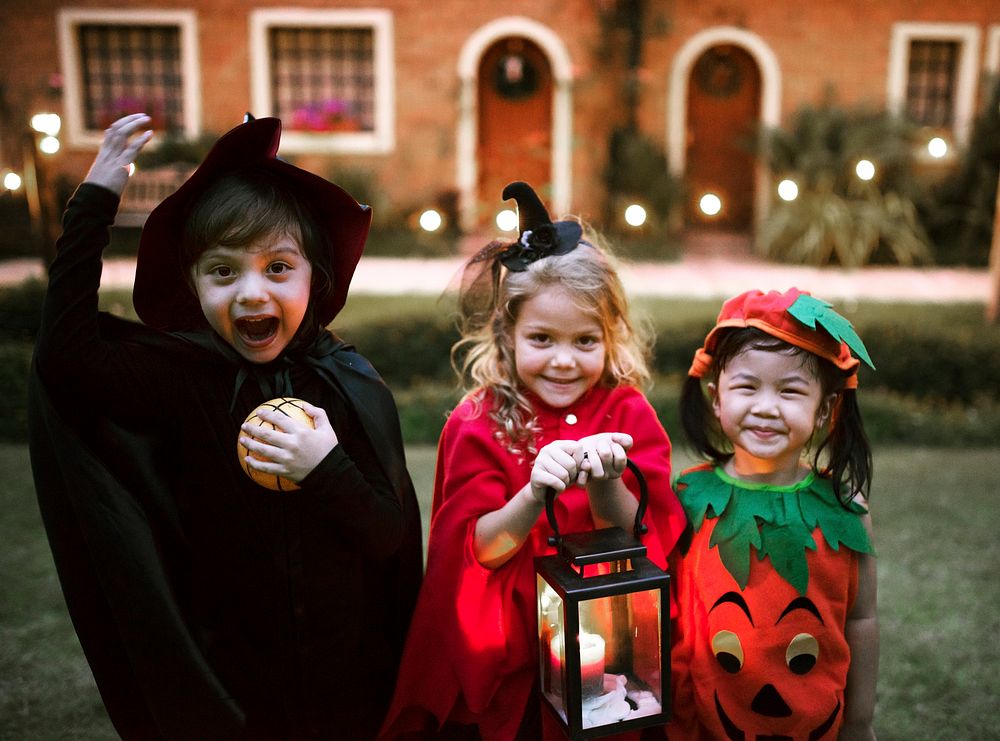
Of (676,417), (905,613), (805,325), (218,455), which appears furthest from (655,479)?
(676,417)

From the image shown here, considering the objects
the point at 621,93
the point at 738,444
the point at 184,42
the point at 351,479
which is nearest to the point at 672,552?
the point at 738,444

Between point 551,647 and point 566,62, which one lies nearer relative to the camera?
point 551,647

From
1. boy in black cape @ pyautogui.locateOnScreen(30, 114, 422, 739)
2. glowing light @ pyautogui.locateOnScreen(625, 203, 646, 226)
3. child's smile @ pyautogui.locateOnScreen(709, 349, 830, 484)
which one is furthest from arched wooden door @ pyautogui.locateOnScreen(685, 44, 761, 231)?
boy in black cape @ pyautogui.locateOnScreen(30, 114, 422, 739)

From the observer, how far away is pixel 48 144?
5555 millimetres

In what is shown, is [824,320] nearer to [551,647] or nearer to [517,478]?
[517,478]

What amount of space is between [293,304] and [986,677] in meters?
2.71

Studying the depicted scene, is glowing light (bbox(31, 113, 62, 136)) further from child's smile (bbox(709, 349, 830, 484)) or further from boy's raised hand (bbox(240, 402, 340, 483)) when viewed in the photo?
child's smile (bbox(709, 349, 830, 484))

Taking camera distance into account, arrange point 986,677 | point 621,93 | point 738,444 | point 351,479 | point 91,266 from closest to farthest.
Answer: point 91,266 < point 351,479 < point 738,444 < point 986,677 < point 621,93

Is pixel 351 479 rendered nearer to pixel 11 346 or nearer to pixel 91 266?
pixel 91 266

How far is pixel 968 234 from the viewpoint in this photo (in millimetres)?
11359

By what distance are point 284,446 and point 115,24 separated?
1265 cm

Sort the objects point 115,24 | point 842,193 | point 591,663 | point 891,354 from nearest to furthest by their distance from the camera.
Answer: point 591,663 → point 891,354 → point 842,193 → point 115,24

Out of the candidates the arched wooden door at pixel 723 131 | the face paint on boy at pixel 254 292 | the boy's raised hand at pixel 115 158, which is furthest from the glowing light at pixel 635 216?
the arched wooden door at pixel 723 131

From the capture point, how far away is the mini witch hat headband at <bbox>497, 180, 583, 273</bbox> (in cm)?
208
